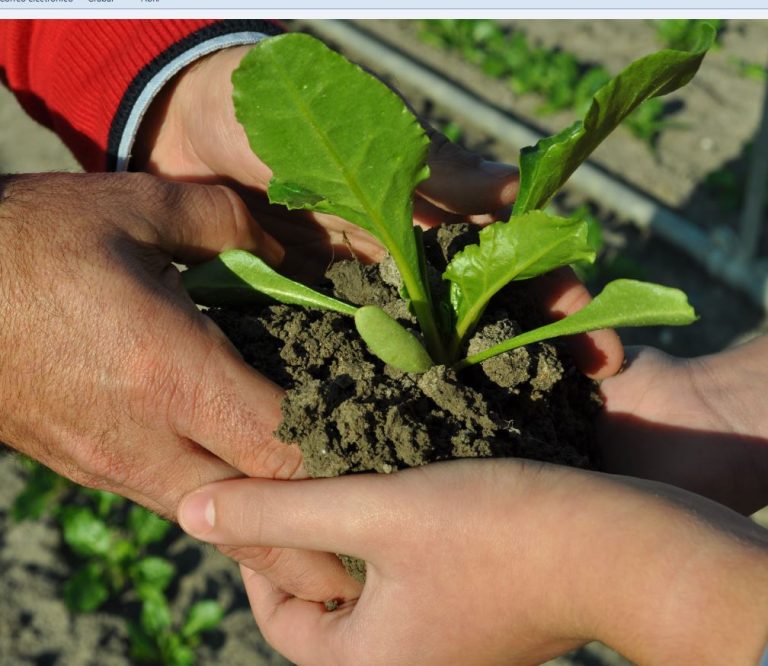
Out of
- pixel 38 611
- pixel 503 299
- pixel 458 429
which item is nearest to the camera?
pixel 458 429

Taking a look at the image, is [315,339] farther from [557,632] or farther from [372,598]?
[557,632]

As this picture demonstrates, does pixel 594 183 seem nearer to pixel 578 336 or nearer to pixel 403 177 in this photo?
pixel 578 336

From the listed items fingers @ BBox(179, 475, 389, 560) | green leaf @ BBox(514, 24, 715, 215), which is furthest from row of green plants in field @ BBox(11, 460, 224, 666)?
green leaf @ BBox(514, 24, 715, 215)

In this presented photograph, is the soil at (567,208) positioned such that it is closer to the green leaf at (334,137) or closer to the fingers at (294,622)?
the fingers at (294,622)

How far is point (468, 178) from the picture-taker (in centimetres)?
186

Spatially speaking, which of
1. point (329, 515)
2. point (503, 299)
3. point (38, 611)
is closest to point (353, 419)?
point (329, 515)

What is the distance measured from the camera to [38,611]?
3117 millimetres

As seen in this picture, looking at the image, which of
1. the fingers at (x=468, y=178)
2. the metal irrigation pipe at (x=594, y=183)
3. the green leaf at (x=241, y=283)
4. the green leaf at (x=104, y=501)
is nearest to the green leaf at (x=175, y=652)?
the green leaf at (x=104, y=501)

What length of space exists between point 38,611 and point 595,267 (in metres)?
2.69

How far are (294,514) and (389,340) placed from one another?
0.34 m

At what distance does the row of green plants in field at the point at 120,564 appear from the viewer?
120 inches

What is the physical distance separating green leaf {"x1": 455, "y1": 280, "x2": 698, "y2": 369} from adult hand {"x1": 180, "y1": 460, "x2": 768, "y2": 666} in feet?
0.94

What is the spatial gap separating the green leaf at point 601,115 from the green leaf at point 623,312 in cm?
24

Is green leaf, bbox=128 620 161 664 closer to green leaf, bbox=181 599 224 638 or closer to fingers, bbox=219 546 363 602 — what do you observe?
green leaf, bbox=181 599 224 638
